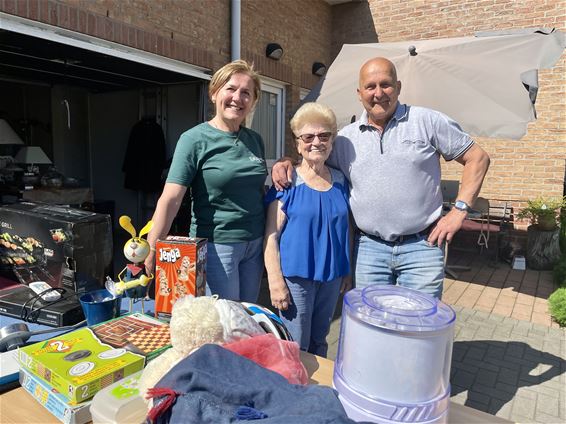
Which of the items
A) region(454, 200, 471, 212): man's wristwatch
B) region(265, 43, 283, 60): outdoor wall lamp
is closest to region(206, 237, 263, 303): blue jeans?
region(454, 200, 471, 212): man's wristwatch

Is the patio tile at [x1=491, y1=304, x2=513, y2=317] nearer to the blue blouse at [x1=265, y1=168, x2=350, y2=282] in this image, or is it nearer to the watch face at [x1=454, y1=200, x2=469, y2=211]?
the watch face at [x1=454, y1=200, x2=469, y2=211]

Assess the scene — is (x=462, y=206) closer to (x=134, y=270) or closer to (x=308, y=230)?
(x=308, y=230)

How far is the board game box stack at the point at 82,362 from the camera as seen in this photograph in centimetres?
104

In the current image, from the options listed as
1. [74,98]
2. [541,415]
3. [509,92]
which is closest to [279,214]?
[541,415]

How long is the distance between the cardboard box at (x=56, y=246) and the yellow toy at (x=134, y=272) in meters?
0.26

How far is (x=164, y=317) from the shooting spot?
1.49m

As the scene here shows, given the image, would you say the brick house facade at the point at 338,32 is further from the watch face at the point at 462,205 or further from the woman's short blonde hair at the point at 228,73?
the watch face at the point at 462,205

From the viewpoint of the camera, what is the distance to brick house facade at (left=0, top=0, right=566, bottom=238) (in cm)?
405

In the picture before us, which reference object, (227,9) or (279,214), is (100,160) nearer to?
(227,9)

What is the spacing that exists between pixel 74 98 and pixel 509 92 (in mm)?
6716

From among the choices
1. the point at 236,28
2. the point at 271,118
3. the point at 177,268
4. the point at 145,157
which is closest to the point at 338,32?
the point at 271,118

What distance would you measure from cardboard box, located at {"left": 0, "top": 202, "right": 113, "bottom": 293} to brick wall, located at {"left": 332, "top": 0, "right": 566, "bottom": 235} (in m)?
5.87

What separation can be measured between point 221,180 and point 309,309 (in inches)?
28.7

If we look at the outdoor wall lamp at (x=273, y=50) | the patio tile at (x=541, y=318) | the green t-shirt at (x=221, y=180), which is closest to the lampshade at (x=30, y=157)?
the outdoor wall lamp at (x=273, y=50)
